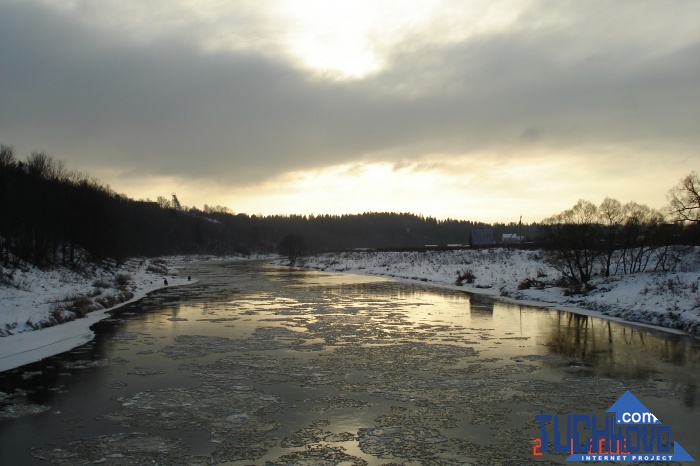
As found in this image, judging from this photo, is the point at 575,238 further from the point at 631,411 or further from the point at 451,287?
the point at 631,411

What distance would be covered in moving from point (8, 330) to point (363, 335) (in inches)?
478

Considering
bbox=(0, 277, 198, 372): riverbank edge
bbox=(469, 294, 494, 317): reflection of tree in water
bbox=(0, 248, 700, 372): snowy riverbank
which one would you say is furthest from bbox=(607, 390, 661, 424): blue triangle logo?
bbox=(0, 277, 198, 372): riverbank edge

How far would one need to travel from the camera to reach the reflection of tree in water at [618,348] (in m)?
12.5

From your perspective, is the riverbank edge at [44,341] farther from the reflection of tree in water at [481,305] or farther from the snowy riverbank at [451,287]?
the reflection of tree in water at [481,305]

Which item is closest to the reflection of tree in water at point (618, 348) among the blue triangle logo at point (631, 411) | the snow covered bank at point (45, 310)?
the blue triangle logo at point (631, 411)

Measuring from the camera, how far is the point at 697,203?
2781 cm

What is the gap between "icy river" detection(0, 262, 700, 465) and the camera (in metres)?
7.50

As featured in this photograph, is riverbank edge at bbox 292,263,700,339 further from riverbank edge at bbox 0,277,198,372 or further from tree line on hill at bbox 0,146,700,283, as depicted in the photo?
riverbank edge at bbox 0,277,198,372

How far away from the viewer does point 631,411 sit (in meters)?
9.16

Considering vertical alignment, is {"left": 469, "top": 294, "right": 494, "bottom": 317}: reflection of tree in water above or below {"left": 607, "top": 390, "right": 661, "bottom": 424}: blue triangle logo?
above

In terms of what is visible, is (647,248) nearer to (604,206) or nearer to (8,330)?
(604,206)
